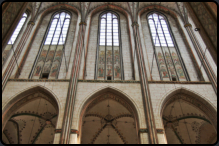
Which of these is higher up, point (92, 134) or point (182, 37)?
point (182, 37)

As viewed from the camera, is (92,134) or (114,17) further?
(114,17)

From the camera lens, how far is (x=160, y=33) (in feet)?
49.5

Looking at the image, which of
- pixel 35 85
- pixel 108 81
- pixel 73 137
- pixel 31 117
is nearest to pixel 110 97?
pixel 108 81

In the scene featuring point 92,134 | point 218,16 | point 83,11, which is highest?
point 83,11

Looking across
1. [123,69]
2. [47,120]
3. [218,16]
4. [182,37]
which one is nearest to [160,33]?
[182,37]

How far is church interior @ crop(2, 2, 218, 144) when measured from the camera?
31.2 feet

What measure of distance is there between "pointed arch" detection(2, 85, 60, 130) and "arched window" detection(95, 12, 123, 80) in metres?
2.81

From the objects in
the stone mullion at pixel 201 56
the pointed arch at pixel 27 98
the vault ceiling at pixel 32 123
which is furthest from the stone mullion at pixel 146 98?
the vault ceiling at pixel 32 123

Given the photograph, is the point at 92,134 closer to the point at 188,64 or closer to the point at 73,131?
the point at 73,131

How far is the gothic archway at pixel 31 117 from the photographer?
391 inches

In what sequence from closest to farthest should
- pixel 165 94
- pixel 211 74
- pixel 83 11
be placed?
1. pixel 165 94
2. pixel 211 74
3. pixel 83 11

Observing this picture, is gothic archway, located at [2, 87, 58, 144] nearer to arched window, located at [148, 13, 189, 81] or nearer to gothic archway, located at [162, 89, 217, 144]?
gothic archway, located at [162, 89, 217, 144]

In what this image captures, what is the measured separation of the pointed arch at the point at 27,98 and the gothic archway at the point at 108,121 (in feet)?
5.98

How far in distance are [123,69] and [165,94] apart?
307 cm
